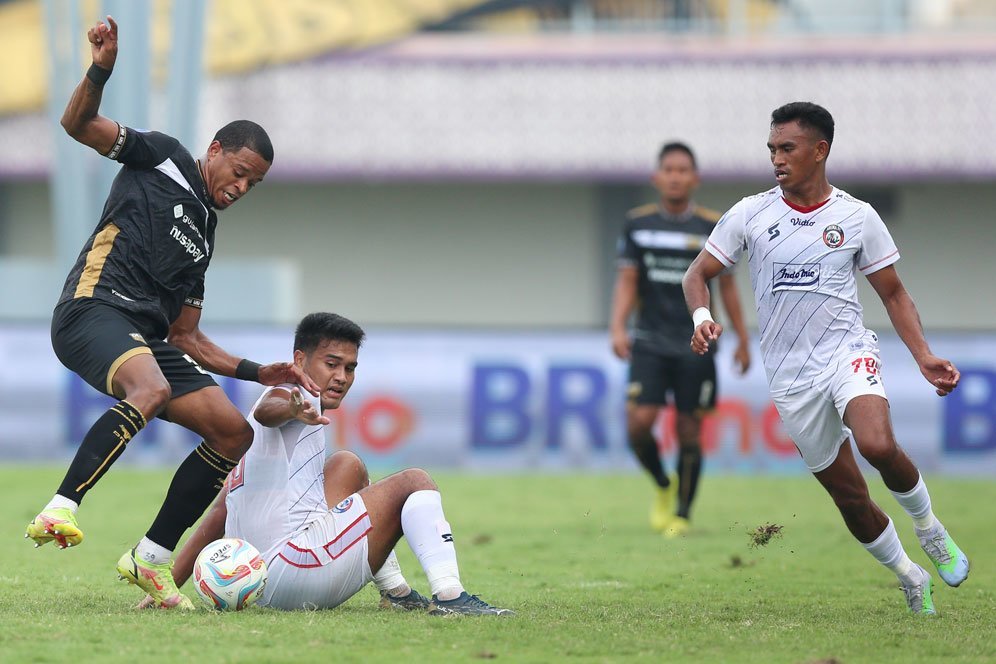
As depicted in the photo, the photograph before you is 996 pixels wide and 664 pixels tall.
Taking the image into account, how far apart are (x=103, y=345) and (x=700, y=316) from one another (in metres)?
2.59

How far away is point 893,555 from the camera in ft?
22.9

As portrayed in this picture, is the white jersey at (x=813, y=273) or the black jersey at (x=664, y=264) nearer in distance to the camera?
the white jersey at (x=813, y=273)

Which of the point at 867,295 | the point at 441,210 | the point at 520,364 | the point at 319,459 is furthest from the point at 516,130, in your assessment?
the point at 319,459

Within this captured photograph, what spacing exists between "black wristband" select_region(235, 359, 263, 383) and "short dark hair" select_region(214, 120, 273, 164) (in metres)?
0.89

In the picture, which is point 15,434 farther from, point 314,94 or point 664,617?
point 314,94

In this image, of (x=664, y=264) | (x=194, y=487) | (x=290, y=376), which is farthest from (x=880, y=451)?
(x=664, y=264)

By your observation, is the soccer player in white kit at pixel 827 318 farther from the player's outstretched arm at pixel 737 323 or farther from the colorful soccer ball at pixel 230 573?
the player's outstretched arm at pixel 737 323

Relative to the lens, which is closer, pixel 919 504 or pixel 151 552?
pixel 151 552

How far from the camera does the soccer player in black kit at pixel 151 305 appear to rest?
20.5 ft

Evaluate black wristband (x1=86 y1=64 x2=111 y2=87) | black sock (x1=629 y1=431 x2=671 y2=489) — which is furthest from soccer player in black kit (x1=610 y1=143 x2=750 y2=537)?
black wristband (x1=86 y1=64 x2=111 y2=87)

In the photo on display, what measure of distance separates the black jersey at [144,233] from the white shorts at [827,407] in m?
2.78

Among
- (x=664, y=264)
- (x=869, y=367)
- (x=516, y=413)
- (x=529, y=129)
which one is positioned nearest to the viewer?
(x=869, y=367)

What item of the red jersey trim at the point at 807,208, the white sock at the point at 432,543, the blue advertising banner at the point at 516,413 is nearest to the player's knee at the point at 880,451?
the red jersey trim at the point at 807,208

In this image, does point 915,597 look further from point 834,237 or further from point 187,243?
point 187,243
